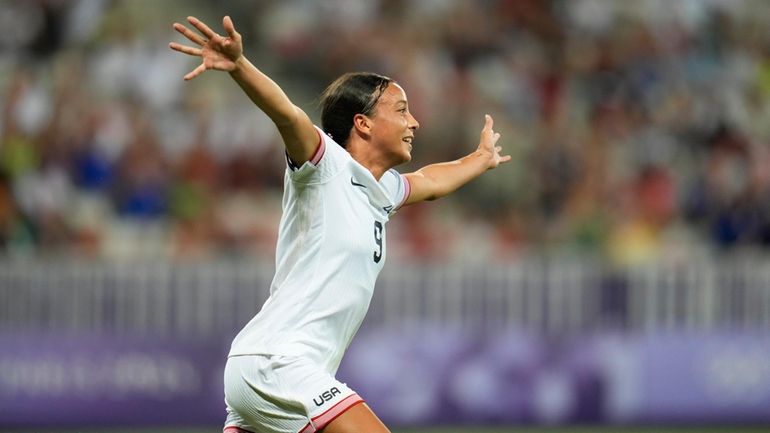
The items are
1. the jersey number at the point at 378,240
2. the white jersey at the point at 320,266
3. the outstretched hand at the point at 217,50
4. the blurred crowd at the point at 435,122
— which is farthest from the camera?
the blurred crowd at the point at 435,122

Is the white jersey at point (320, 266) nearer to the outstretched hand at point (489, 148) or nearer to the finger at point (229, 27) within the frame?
the finger at point (229, 27)

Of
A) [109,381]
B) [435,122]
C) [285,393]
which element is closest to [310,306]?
[285,393]

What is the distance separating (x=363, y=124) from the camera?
5867 mm

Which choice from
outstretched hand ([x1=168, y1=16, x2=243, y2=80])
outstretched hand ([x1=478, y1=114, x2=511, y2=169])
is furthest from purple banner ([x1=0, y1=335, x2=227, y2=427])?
outstretched hand ([x1=168, y1=16, x2=243, y2=80])

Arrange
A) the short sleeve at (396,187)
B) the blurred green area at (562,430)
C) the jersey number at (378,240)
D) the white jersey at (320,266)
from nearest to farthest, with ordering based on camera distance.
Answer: the white jersey at (320,266) → the jersey number at (378,240) → the short sleeve at (396,187) → the blurred green area at (562,430)

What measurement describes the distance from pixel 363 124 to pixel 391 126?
4.6 inches

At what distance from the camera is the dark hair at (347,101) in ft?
19.2

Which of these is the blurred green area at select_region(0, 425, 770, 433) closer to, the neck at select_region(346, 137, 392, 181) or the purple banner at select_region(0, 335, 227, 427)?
the purple banner at select_region(0, 335, 227, 427)

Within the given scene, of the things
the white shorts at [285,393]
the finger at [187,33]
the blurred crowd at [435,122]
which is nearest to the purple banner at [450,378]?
the blurred crowd at [435,122]

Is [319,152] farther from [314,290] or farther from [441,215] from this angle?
[441,215]

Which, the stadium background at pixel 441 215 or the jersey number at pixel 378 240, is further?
the stadium background at pixel 441 215

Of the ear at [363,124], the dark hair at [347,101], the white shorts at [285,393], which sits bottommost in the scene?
the white shorts at [285,393]

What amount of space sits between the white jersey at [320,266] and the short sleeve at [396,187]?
511 millimetres

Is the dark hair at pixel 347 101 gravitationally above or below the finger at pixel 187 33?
below
